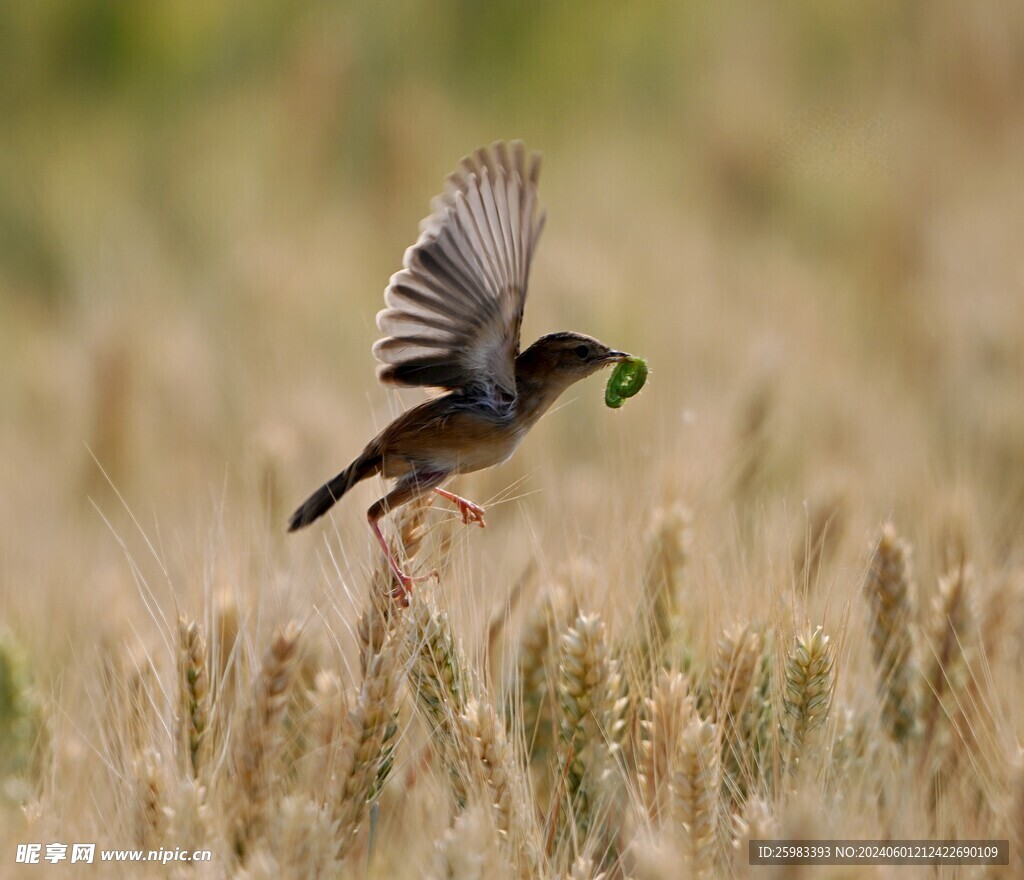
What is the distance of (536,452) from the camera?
461 centimetres

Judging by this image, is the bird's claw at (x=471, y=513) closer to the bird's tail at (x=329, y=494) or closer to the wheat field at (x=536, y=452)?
the wheat field at (x=536, y=452)

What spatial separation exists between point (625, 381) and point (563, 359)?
0.48ft

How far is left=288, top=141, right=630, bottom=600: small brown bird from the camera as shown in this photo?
2.65 metres

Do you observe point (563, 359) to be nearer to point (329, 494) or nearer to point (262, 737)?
point (329, 494)

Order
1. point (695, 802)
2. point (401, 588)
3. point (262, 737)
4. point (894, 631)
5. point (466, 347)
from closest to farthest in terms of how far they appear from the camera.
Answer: point (695, 802), point (262, 737), point (401, 588), point (466, 347), point (894, 631)

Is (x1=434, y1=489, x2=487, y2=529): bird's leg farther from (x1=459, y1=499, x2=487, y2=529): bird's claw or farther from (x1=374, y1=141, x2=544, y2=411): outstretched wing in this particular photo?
(x1=374, y1=141, x2=544, y2=411): outstretched wing

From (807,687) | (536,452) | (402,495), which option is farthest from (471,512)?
(536,452)

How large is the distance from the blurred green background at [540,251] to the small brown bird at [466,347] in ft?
0.64

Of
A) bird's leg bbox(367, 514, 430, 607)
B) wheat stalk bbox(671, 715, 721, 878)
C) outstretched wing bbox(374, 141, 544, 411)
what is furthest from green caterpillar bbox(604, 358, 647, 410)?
wheat stalk bbox(671, 715, 721, 878)

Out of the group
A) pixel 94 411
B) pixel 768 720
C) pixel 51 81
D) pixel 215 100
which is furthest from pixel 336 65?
pixel 768 720

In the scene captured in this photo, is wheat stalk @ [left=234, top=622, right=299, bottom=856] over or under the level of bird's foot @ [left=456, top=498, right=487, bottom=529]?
under

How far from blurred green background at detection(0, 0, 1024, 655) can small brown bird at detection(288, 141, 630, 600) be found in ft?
0.64

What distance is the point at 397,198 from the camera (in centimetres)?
789

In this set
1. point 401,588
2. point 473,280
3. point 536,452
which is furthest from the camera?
point 536,452
